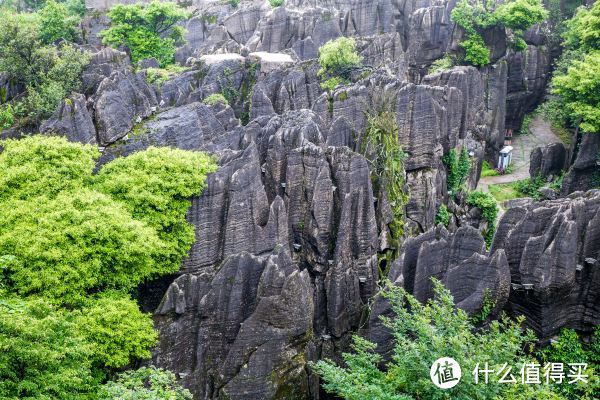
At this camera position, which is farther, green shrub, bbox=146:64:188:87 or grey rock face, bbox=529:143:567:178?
grey rock face, bbox=529:143:567:178

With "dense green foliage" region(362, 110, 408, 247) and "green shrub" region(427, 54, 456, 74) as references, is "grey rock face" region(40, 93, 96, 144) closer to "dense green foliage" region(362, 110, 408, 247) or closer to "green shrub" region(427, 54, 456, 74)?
"dense green foliage" region(362, 110, 408, 247)

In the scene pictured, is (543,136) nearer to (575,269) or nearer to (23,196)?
(575,269)

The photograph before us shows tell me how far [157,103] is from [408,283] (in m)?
19.4

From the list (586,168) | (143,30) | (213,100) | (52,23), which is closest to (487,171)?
(586,168)

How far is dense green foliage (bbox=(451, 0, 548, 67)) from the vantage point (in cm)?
4306

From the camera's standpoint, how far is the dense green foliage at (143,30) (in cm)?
4622

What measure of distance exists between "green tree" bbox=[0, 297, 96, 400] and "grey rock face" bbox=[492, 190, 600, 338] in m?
16.0

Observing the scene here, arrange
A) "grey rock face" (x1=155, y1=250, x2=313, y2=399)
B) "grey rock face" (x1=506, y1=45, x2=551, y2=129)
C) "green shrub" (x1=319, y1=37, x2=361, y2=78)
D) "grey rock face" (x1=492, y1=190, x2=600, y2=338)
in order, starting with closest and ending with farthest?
"grey rock face" (x1=155, y1=250, x2=313, y2=399), "grey rock face" (x1=492, y1=190, x2=600, y2=338), "green shrub" (x1=319, y1=37, x2=361, y2=78), "grey rock face" (x1=506, y1=45, x2=551, y2=129)

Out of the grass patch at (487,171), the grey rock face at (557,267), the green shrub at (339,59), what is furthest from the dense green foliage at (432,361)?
the grass patch at (487,171)

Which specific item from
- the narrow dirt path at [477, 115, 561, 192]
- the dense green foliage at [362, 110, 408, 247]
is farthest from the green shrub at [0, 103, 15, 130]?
the narrow dirt path at [477, 115, 561, 192]

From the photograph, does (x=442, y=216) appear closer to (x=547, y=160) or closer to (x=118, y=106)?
(x=547, y=160)

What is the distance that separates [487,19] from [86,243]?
37008 millimetres

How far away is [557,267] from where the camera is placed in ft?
68.5

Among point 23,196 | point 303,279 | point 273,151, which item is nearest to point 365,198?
point 273,151
